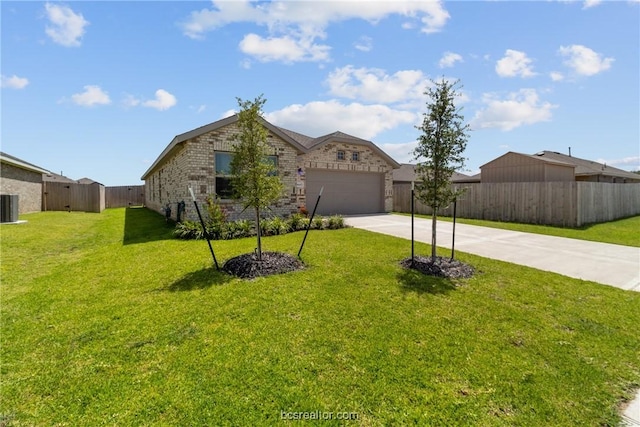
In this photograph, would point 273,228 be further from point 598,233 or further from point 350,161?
point 598,233

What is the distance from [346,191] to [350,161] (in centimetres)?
179

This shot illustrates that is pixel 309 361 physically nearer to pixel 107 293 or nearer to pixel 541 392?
pixel 541 392

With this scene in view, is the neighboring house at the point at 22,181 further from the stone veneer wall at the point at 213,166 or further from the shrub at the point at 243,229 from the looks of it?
the shrub at the point at 243,229

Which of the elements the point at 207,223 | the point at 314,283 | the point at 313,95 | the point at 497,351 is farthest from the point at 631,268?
the point at 313,95

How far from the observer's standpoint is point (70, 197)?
19.7m

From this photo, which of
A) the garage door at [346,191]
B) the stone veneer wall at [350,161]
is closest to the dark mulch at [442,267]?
the garage door at [346,191]

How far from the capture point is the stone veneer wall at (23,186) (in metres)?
14.3

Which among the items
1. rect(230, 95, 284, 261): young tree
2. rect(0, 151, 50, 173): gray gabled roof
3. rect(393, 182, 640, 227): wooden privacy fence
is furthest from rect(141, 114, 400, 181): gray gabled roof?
rect(0, 151, 50, 173): gray gabled roof

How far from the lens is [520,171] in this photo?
21.3 m

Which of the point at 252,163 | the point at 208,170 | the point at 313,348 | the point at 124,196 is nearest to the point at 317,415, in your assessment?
the point at 313,348

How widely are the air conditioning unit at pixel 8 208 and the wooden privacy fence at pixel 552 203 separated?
17499 mm

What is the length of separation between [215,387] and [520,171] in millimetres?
24770

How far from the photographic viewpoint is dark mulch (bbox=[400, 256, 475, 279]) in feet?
18.8

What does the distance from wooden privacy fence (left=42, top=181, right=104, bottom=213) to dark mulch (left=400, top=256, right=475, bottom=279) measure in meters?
22.0
